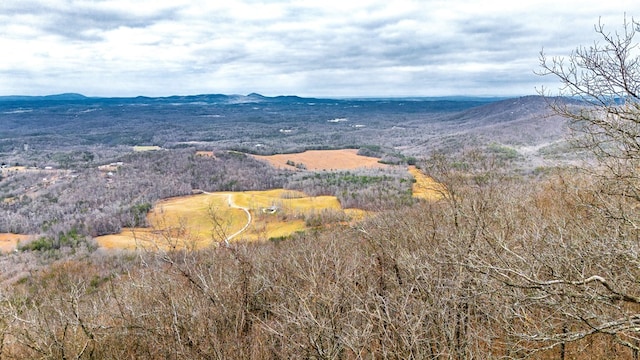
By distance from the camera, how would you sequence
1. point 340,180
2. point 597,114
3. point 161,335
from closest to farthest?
point 597,114 → point 161,335 → point 340,180

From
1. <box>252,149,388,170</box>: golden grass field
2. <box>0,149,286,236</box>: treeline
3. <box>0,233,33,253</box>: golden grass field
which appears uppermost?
<box>252,149,388,170</box>: golden grass field

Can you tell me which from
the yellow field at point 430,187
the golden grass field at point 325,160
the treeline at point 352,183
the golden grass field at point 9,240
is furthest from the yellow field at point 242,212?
the golden grass field at point 325,160

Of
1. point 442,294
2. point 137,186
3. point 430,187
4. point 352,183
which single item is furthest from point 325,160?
point 442,294

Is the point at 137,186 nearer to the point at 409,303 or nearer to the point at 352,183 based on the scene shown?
the point at 352,183

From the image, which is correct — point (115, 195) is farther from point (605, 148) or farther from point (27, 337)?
point (605, 148)

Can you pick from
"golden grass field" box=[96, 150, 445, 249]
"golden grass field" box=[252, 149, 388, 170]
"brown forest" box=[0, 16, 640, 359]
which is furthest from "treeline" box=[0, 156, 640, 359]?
"golden grass field" box=[252, 149, 388, 170]

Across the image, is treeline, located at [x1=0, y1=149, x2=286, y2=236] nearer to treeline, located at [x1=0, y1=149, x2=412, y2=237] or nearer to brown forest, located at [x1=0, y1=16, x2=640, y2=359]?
treeline, located at [x1=0, y1=149, x2=412, y2=237]

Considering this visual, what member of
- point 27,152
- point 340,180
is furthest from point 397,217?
point 27,152

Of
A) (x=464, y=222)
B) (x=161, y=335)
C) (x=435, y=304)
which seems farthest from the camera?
(x=464, y=222)
